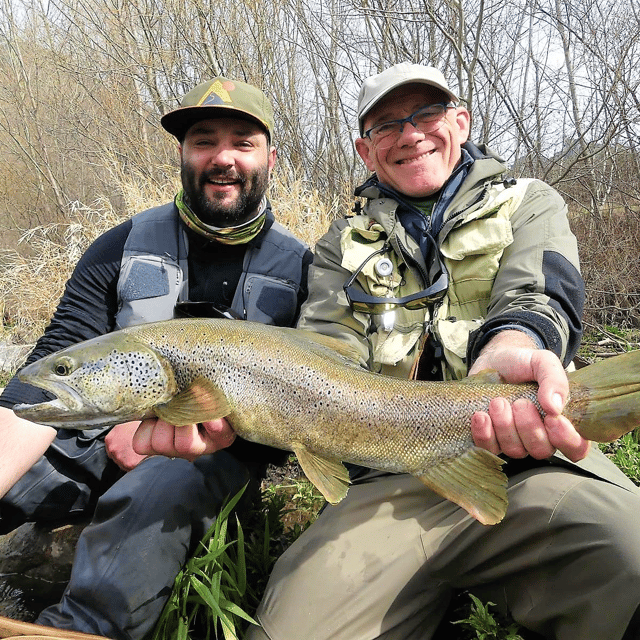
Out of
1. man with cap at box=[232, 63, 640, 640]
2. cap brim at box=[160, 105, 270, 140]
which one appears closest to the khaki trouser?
man with cap at box=[232, 63, 640, 640]

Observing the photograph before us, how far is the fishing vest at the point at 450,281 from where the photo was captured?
2.82 meters

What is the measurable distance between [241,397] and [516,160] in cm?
999

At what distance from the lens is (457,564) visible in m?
2.48

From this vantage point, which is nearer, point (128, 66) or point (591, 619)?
point (591, 619)

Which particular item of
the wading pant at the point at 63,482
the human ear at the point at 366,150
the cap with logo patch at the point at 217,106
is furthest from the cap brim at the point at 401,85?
A: the wading pant at the point at 63,482

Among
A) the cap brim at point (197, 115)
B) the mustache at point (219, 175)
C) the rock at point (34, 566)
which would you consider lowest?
the rock at point (34, 566)

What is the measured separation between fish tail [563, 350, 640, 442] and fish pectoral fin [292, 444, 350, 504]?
0.89m

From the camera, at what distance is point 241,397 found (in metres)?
2.36

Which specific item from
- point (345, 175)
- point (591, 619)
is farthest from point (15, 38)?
point (591, 619)

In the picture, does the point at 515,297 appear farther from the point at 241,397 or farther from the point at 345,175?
the point at 345,175

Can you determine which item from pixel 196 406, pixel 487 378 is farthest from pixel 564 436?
pixel 196 406

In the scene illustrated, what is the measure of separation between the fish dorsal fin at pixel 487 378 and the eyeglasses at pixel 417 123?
1.55 metres

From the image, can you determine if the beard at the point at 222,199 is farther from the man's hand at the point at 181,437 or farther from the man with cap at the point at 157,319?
the man's hand at the point at 181,437

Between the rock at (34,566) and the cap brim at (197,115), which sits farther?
the cap brim at (197,115)
